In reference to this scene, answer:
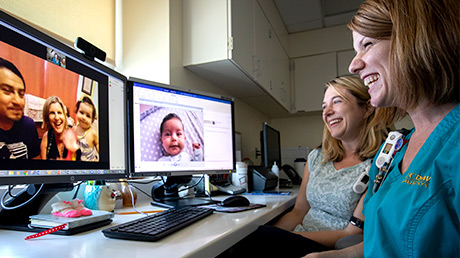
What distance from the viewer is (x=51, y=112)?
69 cm

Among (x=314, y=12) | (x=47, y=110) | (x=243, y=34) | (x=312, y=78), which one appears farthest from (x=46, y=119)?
(x=312, y=78)

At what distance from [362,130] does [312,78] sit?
6.98 ft

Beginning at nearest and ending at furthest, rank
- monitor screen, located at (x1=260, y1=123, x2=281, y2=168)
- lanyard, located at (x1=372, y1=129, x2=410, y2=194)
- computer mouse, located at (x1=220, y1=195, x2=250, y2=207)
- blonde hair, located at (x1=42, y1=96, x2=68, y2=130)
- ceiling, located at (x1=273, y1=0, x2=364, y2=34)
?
blonde hair, located at (x1=42, y1=96, x2=68, y2=130)
lanyard, located at (x1=372, y1=129, x2=410, y2=194)
computer mouse, located at (x1=220, y1=195, x2=250, y2=207)
monitor screen, located at (x1=260, y1=123, x2=281, y2=168)
ceiling, located at (x1=273, y1=0, x2=364, y2=34)

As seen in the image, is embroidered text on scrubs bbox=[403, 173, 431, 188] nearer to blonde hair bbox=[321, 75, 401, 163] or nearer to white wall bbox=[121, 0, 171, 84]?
blonde hair bbox=[321, 75, 401, 163]

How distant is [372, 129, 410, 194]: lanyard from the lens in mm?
790

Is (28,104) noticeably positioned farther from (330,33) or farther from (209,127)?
(330,33)

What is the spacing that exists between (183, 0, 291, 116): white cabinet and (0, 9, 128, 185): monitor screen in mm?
830

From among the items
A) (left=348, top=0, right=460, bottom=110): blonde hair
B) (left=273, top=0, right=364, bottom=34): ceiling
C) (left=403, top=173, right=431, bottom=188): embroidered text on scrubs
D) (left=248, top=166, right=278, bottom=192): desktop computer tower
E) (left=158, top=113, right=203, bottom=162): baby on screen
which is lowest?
(left=248, top=166, right=278, bottom=192): desktop computer tower

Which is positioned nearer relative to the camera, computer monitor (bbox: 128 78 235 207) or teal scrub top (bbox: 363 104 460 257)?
teal scrub top (bbox: 363 104 460 257)

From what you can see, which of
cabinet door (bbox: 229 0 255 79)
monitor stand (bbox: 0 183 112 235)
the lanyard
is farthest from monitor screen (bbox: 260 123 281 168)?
monitor stand (bbox: 0 183 112 235)

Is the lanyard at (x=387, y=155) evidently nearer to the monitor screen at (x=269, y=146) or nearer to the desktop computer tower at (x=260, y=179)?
the desktop computer tower at (x=260, y=179)

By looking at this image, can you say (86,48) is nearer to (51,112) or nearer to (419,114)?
(51,112)

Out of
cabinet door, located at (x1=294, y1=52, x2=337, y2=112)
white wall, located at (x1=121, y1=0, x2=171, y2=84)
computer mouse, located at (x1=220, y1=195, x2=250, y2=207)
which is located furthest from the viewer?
cabinet door, located at (x1=294, y1=52, x2=337, y2=112)

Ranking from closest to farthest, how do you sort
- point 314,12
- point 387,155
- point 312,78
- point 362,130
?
point 387,155 < point 362,130 < point 314,12 < point 312,78
